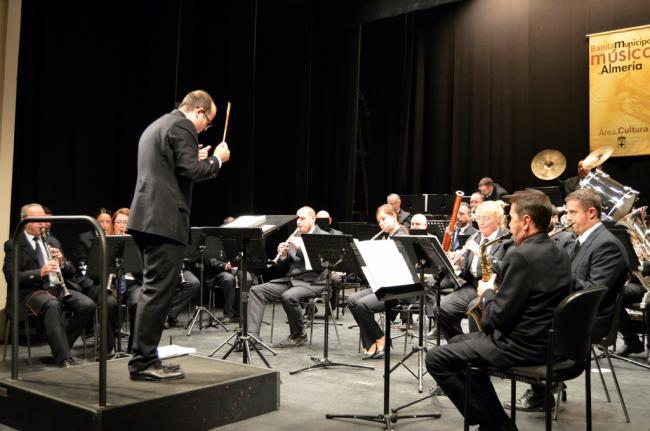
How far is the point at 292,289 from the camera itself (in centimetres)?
639

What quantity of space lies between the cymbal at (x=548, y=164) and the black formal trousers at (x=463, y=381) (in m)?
6.98

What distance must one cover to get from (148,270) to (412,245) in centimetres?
203

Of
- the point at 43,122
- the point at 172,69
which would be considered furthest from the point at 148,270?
the point at 172,69

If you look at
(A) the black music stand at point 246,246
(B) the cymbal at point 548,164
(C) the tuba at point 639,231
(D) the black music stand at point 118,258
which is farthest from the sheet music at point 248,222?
(B) the cymbal at point 548,164

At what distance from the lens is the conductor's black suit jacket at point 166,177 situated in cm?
342

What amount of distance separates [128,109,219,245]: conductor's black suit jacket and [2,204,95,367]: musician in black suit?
88.1 inches

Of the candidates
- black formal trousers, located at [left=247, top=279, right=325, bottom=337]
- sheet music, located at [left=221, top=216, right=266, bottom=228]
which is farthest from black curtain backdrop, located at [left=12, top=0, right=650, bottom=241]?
sheet music, located at [left=221, top=216, right=266, bottom=228]

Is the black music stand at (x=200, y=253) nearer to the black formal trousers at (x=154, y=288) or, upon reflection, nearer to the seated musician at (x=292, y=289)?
the seated musician at (x=292, y=289)

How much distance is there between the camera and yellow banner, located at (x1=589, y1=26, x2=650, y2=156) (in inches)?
357

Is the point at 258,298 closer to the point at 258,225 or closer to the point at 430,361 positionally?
the point at 258,225

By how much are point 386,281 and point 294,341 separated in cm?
299

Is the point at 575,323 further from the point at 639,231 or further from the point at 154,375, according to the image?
the point at 639,231

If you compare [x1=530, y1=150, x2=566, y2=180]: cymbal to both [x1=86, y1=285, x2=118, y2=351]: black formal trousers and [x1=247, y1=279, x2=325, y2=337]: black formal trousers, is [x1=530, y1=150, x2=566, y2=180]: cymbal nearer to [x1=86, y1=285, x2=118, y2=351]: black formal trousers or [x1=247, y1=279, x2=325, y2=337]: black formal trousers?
[x1=247, y1=279, x2=325, y2=337]: black formal trousers

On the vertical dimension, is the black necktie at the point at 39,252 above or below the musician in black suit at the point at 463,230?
below
